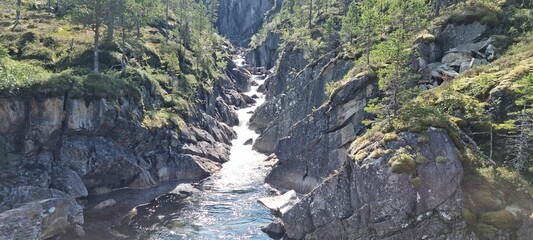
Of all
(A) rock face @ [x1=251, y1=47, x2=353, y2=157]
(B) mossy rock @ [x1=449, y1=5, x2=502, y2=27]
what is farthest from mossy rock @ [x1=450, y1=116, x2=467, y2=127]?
(A) rock face @ [x1=251, y1=47, x2=353, y2=157]

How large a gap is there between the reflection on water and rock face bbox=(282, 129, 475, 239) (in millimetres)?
9589

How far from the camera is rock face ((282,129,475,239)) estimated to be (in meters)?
23.9

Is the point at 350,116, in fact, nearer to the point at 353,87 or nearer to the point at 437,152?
the point at 353,87

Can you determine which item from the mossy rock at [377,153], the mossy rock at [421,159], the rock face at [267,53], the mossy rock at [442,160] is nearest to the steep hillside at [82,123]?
the mossy rock at [377,153]

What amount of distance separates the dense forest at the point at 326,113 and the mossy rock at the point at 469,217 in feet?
0.30

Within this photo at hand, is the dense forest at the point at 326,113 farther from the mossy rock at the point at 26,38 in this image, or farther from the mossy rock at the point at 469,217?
the mossy rock at the point at 26,38

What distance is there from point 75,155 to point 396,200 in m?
38.2

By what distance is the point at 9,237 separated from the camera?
27.6 m

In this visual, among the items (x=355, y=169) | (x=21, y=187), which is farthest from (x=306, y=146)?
(x=21, y=187)

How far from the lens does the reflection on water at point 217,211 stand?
3550 centimetres

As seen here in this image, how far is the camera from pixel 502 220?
74.4 ft

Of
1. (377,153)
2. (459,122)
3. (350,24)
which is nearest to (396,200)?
(377,153)

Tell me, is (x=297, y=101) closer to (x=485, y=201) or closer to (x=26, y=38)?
(x=485, y=201)

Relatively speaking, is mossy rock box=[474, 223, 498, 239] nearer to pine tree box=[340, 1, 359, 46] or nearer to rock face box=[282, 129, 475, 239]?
rock face box=[282, 129, 475, 239]
